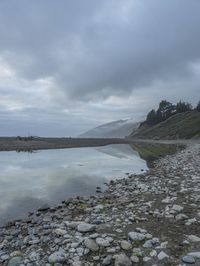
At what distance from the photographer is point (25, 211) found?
612 inches

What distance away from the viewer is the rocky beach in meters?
7.99

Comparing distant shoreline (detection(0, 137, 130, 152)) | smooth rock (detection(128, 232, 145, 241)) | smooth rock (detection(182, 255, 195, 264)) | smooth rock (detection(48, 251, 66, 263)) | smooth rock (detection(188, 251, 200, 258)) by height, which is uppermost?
distant shoreline (detection(0, 137, 130, 152))

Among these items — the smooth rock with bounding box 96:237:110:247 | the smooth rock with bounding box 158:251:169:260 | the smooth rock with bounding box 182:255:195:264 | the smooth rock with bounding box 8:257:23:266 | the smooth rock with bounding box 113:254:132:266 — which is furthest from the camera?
the smooth rock with bounding box 96:237:110:247

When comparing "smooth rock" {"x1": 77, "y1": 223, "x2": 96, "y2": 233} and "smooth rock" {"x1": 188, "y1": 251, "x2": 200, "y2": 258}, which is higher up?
"smooth rock" {"x1": 77, "y1": 223, "x2": 96, "y2": 233}

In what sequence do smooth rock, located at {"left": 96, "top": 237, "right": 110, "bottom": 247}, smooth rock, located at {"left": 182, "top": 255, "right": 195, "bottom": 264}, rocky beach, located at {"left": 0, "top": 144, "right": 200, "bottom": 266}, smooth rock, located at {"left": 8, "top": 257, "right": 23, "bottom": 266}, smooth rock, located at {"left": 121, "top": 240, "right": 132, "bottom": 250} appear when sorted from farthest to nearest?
smooth rock, located at {"left": 96, "top": 237, "right": 110, "bottom": 247}
smooth rock, located at {"left": 121, "top": 240, "right": 132, "bottom": 250}
smooth rock, located at {"left": 8, "top": 257, "right": 23, "bottom": 266}
rocky beach, located at {"left": 0, "top": 144, "right": 200, "bottom": 266}
smooth rock, located at {"left": 182, "top": 255, "right": 195, "bottom": 264}

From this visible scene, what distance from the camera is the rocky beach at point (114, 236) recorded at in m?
7.99

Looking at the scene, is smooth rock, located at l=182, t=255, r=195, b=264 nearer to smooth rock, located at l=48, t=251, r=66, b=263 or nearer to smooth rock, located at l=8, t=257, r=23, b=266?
smooth rock, located at l=48, t=251, r=66, b=263

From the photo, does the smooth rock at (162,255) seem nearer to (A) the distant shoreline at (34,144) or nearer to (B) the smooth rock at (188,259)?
(B) the smooth rock at (188,259)

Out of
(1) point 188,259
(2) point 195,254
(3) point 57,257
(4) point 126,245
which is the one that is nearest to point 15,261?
(3) point 57,257

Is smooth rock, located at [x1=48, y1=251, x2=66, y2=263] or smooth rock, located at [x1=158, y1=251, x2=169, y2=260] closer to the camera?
smooth rock, located at [x1=158, y1=251, x2=169, y2=260]

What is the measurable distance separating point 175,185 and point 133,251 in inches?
376

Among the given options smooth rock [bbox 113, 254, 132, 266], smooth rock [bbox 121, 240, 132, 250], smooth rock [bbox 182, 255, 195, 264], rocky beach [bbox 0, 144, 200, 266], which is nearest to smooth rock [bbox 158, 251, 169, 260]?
rocky beach [bbox 0, 144, 200, 266]

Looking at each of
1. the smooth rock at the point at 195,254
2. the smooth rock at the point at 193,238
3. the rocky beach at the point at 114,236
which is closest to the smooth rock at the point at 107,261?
the rocky beach at the point at 114,236

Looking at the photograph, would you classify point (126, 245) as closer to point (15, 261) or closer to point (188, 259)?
point (188, 259)
